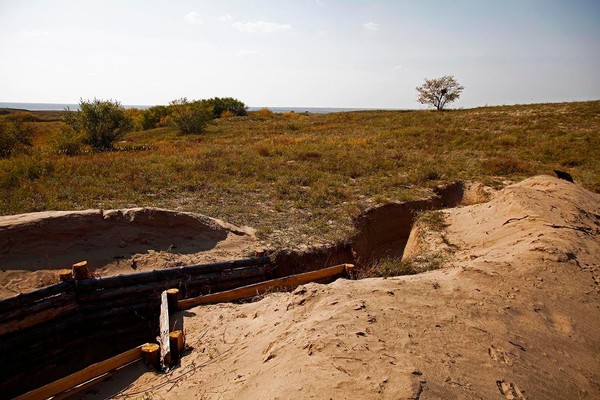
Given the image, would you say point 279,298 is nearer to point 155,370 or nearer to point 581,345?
point 155,370

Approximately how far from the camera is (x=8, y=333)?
5.12 metres

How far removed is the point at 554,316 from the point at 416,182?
27.7 feet

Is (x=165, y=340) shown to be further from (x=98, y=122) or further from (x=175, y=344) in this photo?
(x=98, y=122)

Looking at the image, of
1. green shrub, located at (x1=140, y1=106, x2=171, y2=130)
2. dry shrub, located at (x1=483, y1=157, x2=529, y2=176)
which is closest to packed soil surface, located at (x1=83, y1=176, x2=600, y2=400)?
dry shrub, located at (x1=483, y1=157, x2=529, y2=176)

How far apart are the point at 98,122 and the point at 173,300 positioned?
1861 centimetres

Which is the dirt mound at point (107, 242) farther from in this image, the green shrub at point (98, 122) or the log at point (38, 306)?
the green shrub at point (98, 122)

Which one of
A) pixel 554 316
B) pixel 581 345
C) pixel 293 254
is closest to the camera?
pixel 581 345

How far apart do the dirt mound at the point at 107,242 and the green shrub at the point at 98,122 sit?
47.5ft

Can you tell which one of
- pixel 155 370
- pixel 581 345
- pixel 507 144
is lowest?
pixel 155 370

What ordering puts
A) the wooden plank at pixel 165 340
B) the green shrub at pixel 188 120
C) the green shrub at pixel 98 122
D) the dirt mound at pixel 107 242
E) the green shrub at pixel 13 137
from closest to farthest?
the wooden plank at pixel 165 340, the dirt mound at pixel 107 242, the green shrub at pixel 13 137, the green shrub at pixel 98 122, the green shrub at pixel 188 120

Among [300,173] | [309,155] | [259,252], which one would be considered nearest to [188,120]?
[309,155]

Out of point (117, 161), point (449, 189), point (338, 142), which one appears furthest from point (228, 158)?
point (449, 189)

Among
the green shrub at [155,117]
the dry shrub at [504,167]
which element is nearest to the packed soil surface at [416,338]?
the dry shrub at [504,167]

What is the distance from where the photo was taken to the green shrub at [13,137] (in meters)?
16.8
